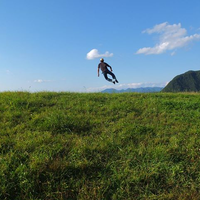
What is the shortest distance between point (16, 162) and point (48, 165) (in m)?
0.69

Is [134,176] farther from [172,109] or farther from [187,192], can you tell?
[172,109]

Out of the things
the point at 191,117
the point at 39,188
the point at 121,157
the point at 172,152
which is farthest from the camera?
the point at 191,117

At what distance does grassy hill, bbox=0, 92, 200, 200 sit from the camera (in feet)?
11.0

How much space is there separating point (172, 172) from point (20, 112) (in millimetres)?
5505

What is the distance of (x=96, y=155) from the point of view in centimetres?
439

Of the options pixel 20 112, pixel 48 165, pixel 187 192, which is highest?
pixel 20 112

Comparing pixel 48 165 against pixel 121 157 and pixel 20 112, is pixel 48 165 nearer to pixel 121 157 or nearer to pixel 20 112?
pixel 121 157

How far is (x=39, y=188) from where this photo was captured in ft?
10.9

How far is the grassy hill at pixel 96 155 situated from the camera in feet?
11.0

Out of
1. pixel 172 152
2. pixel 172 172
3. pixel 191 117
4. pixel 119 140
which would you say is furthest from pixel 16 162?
pixel 191 117

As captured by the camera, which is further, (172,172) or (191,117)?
(191,117)

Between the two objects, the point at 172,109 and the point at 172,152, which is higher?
the point at 172,109

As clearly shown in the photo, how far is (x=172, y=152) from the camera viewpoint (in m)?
A: 4.71

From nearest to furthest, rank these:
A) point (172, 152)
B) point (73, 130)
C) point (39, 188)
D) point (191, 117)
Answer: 1. point (39, 188)
2. point (172, 152)
3. point (73, 130)
4. point (191, 117)
